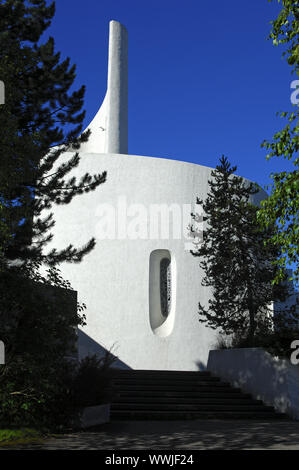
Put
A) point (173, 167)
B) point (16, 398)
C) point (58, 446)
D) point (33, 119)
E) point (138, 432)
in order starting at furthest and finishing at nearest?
1. point (173, 167)
2. point (33, 119)
3. point (138, 432)
4. point (16, 398)
5. point (58, 446)

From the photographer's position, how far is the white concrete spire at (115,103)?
20.4 meters

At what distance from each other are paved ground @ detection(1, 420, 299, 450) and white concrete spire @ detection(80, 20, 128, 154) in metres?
14.1

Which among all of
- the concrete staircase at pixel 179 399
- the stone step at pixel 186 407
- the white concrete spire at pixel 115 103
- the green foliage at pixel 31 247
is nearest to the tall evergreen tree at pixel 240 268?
the concrete staircase at pixel 179 399

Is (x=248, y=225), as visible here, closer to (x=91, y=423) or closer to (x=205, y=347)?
(x=205, y=347)

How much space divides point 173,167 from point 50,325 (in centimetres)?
1184

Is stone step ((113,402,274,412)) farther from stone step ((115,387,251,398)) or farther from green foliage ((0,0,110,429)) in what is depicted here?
green foliage ((0,0,110,429))

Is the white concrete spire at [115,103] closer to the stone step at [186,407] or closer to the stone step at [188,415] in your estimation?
the stone step at [186,407]

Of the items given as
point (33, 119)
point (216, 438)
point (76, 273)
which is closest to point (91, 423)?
point (216, 438)

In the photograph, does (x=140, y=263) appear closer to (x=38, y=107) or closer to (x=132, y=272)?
(x=132, y=272)

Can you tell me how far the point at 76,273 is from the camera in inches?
638

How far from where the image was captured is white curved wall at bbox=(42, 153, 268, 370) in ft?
52.0
